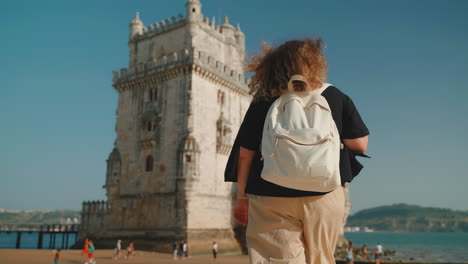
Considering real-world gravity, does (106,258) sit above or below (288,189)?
below

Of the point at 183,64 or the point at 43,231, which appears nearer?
the point at 183,64

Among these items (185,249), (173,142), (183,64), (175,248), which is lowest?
(185,249)

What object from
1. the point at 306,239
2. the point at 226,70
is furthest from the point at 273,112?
the point at 226,70

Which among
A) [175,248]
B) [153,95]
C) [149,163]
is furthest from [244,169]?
[153,95]

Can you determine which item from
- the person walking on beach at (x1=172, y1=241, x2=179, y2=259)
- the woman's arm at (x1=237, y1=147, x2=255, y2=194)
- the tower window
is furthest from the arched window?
the woman's arm at (x1=237, y1=147, x2=255, y2=194)

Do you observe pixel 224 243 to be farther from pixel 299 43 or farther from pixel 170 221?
pixel 299 43

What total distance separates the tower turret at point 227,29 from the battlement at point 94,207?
19051 mm

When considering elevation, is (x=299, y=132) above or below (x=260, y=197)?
above

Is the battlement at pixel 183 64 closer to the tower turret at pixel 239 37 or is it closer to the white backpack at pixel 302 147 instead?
the tower turret at pixel 239 37

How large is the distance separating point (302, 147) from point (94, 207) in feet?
114

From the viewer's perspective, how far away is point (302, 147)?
8.98 ft

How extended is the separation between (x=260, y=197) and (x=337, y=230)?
2.22 ft

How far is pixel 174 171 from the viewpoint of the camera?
29781 mm

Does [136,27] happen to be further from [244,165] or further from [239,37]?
[244,165]
